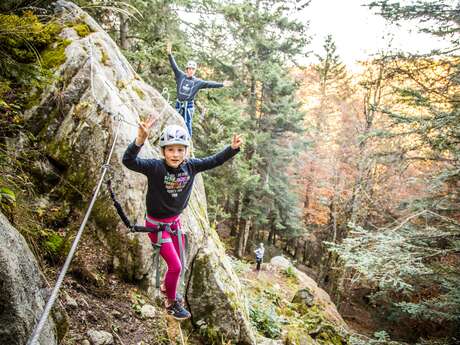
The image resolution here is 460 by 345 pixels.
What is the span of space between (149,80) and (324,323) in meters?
10.6

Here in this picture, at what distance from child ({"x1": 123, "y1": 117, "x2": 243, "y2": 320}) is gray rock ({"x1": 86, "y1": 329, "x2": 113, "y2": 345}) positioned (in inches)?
32.4

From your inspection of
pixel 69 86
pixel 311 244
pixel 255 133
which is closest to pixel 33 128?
pixel 69 86

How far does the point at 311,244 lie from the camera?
3244 cm

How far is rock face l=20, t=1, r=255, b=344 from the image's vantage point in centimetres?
464

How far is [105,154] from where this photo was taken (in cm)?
481

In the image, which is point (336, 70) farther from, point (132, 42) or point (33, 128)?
point (33, 128)

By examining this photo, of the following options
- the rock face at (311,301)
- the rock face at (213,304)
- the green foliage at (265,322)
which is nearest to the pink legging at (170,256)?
the rock face at (213,304)

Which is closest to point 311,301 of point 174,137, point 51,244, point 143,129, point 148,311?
point 148,311

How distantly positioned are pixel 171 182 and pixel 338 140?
2293 centimetres

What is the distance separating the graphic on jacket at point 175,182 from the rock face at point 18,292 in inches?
61.2

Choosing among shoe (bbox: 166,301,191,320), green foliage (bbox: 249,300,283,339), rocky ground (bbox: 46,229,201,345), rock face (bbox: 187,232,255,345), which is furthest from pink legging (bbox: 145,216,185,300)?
green foliage (bbox: 249,300,283,339)

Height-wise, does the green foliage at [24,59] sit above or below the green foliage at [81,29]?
below

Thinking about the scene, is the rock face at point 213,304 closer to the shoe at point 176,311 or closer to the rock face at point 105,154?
the rock face at point 105,154

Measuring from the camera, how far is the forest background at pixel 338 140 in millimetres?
8414
